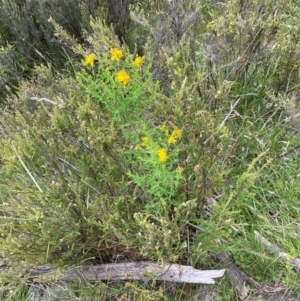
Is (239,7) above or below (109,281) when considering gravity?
above

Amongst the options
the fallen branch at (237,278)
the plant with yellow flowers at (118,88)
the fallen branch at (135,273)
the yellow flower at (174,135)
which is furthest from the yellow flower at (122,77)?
the fallen branch at (237,278)

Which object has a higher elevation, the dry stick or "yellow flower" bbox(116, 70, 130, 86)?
"yellow flower" bbox(116, 70, 130, 86)

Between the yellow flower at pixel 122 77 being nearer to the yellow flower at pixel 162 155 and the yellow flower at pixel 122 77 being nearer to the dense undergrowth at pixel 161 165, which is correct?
the dense undergrowth at pixel 161 165

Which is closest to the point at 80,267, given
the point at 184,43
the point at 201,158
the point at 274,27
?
the point at 201,158

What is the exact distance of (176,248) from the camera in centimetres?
186

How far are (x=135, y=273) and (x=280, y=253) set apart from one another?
0.69 m

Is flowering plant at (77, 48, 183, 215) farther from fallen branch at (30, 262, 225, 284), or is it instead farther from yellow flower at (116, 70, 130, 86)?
fallen branch at (30, 262, 225, 284)

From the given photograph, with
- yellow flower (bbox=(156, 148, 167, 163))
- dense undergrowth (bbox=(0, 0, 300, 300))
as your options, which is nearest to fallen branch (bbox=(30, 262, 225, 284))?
dense undergrowth (bbox=(0, 0, 300, 300))

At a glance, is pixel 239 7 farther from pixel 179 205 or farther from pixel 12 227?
pixel 12 227

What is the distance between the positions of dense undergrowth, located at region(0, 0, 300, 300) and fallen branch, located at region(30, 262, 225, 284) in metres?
0.05

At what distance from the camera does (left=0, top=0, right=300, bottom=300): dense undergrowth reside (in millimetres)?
1806

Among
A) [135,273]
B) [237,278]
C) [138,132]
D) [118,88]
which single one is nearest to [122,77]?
[118,88]

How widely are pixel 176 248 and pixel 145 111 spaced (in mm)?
640

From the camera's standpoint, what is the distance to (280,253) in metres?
2.05
